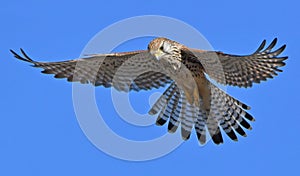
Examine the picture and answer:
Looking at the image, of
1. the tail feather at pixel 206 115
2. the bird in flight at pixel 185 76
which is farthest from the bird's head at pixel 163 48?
the tail feather at pixel 206 115

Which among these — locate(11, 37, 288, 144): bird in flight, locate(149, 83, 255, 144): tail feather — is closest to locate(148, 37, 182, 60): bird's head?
locate(11, 37, 288, 144): bird in flight

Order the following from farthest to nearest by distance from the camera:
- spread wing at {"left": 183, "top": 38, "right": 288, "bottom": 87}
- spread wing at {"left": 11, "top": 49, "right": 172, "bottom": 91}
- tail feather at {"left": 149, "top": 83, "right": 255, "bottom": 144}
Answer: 1. tail feather at {"left": 149, "top": 83, "right": 255, "bottom": 144}
2. spread wing at {"left": 11, "top": 49, "right": 172, "bottom": 91}
3. spread wing at {"left": 183, "top": 38, "right": 288, "bottom": 87}

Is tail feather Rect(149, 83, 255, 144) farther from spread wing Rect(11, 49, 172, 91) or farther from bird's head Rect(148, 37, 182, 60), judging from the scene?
bird's head Rect(148, 37, 182, 60)

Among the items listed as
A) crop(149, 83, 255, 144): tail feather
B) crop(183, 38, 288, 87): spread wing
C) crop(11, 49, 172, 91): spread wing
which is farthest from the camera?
crop(149, 83, 255, 144): tail feather

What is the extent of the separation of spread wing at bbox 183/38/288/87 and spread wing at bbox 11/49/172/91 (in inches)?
31.2

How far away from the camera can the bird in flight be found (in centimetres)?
1019

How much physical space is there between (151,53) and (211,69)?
3.10 feet

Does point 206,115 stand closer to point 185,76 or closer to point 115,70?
point 185,76

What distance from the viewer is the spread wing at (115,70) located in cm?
1073

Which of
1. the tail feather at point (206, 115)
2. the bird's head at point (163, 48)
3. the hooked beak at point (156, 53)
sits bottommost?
the tail feather at point (206, 115)

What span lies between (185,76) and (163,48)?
2.41 ft

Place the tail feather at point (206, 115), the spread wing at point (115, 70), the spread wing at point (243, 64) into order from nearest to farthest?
the spread wing at point (243, 64)
the spread wing at point (115, 70)
the tail feather at point (206, 115)

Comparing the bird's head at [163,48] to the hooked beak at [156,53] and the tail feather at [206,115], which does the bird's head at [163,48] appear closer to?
the hooked beak at [156,53]
